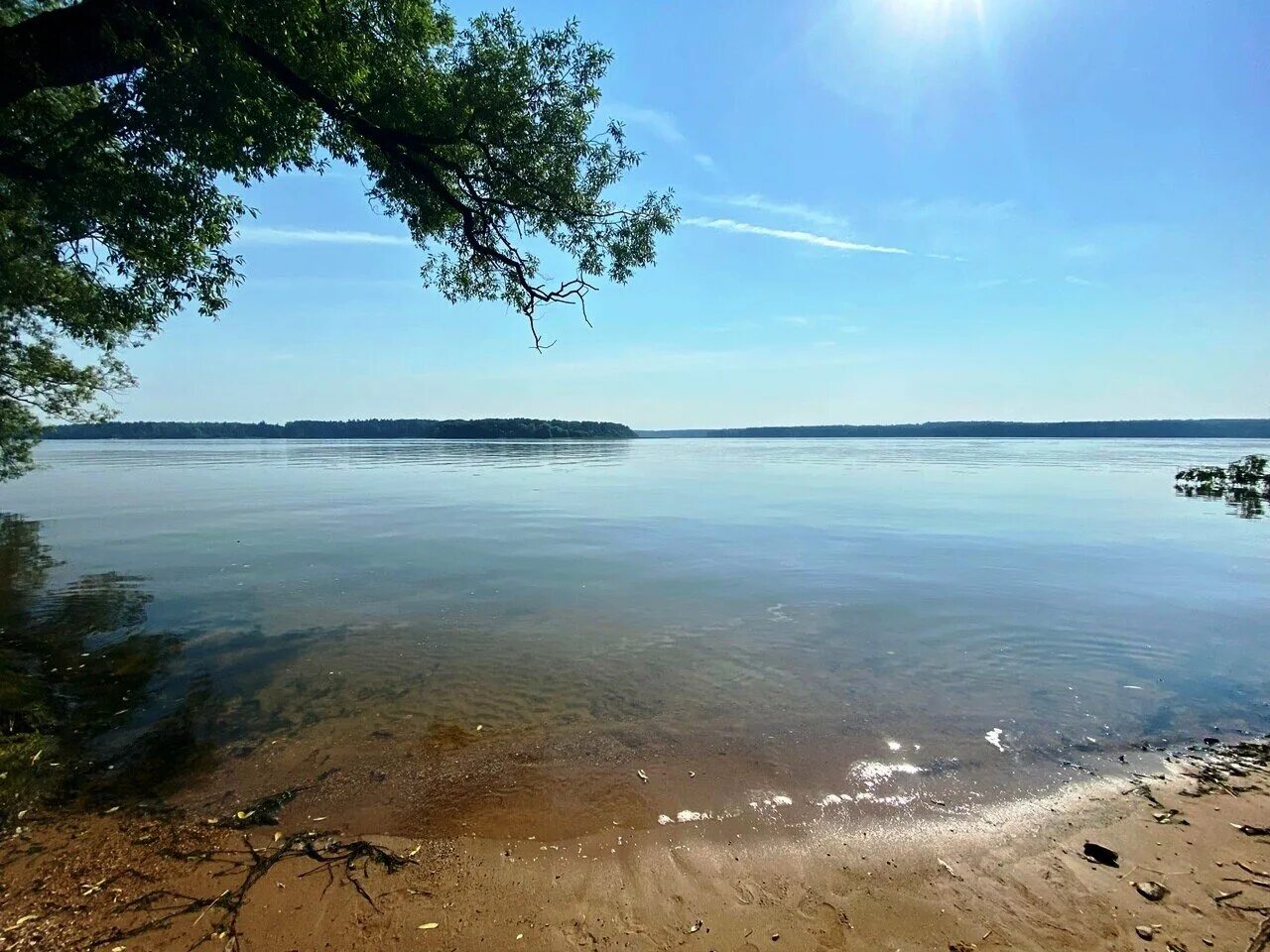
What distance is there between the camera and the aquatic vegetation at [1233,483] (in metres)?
34.1

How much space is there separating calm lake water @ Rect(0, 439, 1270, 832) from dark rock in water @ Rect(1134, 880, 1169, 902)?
167 cm

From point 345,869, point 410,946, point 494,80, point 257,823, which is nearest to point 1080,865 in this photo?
point 410,946

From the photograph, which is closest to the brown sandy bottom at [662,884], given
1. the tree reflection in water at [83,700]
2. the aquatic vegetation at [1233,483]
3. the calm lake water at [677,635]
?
the tree reflection in water at [83,700]

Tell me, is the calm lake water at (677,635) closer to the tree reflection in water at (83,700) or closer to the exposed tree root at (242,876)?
the tree reflection in water at (83,700)

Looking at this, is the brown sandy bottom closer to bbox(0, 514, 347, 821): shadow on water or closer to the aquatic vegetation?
bbox(0, 514, 347, 821): shadow on water

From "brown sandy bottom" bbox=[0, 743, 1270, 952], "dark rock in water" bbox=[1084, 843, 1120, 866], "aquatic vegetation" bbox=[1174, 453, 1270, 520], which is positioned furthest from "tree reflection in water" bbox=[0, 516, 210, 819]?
"aquatic vegetation" bbox=[1174, 453, 1270, 520]

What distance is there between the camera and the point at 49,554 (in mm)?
16547

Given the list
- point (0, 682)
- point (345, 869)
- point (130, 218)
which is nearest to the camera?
point (345, 869)

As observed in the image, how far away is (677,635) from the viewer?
10.0m

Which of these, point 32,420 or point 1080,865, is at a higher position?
point 32,420

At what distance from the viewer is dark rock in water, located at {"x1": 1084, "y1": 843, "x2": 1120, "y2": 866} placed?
436 cm

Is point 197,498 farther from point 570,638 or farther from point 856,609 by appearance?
point 856,609

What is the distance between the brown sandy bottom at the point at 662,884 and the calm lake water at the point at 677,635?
950 mm

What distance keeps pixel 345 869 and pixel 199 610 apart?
9.50 metres
